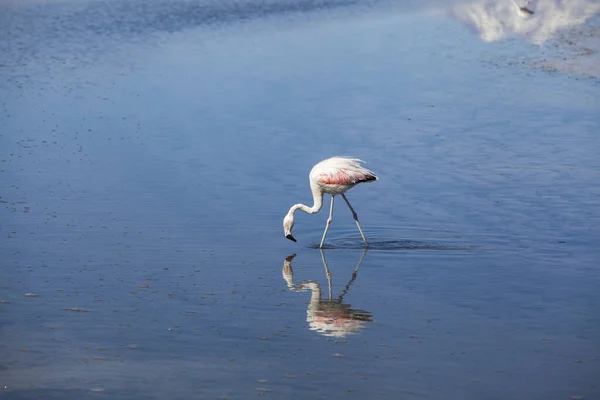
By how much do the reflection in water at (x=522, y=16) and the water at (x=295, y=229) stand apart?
444 cm

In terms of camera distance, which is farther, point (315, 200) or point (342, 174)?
point (315, 200)

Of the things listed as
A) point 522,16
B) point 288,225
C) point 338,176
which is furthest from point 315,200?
point 522,16

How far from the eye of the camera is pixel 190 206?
13.7m

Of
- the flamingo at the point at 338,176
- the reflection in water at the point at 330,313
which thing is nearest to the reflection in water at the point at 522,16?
the flamingo at the point at 338,176

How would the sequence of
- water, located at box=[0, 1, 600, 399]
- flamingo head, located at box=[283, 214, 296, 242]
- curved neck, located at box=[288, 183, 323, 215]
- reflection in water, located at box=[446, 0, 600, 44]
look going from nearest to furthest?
water, located at box=[0, 1, 600, 399] < flamingo head, located at box=[283, 214, 296, 242] < curved neck, located at box=[288, 183, 323, 215] < reflection in water, located at box=[446, 0, 600, 44]

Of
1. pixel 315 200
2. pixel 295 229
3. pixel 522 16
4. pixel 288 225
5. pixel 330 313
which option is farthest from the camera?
pixel 522 16

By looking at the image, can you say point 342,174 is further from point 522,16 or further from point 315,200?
Result: point 522,16

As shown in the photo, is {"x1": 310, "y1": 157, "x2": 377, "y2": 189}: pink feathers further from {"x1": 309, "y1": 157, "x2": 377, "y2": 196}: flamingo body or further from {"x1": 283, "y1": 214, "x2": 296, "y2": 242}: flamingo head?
{"x1": 283, "y1": 214, "x2": 296, "y2": 242}: flamingo head

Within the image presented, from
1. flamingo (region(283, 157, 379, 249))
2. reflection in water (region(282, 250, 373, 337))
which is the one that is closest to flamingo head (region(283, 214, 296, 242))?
flamingo (region(283, 157, 379, 249))

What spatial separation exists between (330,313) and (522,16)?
22.7 m

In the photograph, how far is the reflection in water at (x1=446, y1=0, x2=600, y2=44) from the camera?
94.5ft

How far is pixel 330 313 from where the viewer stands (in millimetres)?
10219

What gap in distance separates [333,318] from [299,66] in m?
14.5

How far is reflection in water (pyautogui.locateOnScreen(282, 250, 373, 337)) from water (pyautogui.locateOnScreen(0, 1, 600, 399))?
0.11 ft
